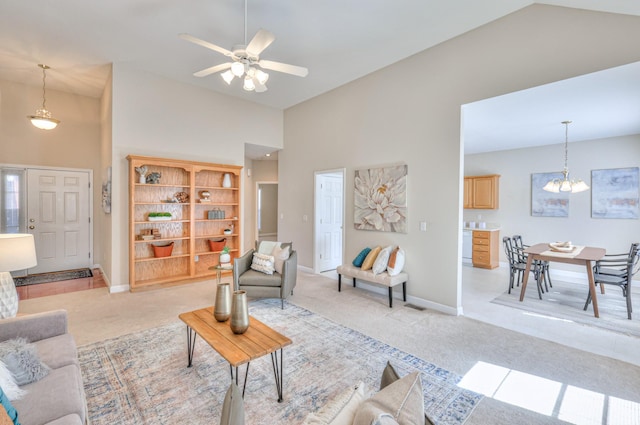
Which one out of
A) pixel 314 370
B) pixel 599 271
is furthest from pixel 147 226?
pixel 599 271

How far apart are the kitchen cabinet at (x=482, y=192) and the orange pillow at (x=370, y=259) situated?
4.02 m

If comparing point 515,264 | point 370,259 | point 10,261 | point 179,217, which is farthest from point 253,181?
point 515,264

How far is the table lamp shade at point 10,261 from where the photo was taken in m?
2.27

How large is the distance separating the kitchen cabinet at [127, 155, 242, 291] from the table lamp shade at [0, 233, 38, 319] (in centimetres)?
232

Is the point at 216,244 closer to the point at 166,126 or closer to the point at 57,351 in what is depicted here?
the point at 166,126

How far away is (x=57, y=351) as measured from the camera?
191 cm

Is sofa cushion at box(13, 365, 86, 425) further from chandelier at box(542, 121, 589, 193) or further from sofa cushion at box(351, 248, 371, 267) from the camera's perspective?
chandelier at box(542, 121, 589, 193)

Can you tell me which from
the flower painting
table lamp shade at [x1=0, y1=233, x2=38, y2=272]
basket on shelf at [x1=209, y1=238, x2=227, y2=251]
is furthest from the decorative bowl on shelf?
the flower painting

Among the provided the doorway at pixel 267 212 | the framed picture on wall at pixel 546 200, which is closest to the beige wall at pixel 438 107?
the doorway at pixel 267 212

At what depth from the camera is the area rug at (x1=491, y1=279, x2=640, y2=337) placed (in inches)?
139

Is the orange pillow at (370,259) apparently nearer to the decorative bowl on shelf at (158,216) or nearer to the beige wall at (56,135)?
the decorative bowl on shelf at (158,216)

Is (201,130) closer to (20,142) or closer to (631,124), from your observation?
(20,142)

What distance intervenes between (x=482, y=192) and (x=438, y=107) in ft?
13.2

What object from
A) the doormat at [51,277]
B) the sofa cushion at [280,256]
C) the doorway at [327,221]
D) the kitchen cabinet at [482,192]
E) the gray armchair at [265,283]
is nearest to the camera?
the gray armchair at [265,283]
